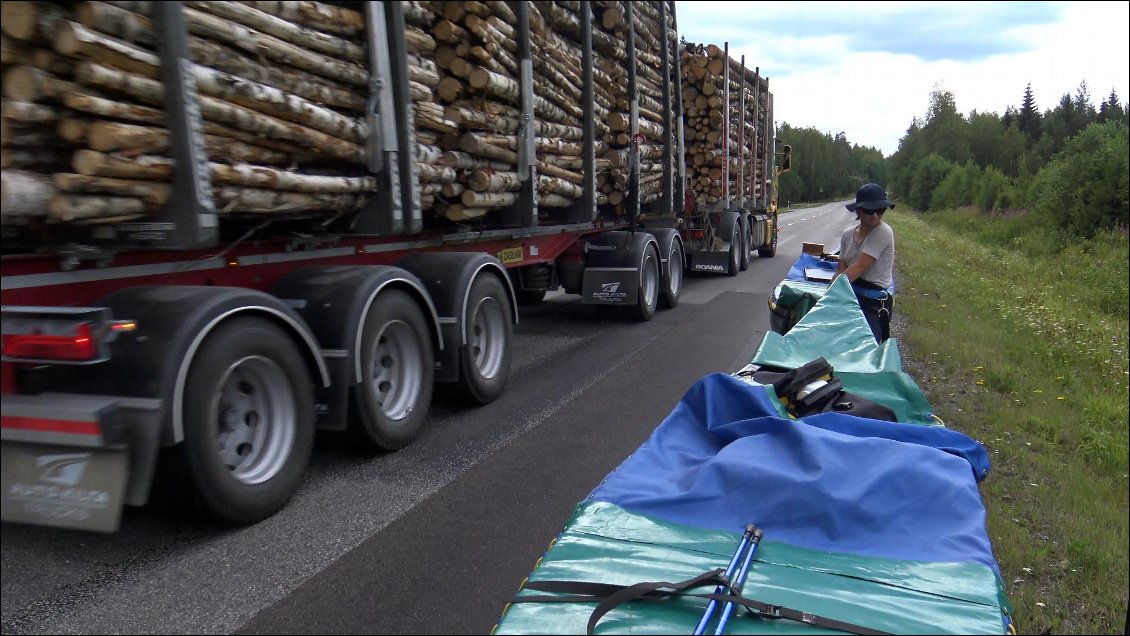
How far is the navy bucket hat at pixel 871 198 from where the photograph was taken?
18.4 feet

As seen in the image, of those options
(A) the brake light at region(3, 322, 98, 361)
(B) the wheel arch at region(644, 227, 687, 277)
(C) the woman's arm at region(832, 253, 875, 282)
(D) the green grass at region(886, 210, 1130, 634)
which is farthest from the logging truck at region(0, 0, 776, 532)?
(D) the green grass at region(886, 210, 1130, 634)

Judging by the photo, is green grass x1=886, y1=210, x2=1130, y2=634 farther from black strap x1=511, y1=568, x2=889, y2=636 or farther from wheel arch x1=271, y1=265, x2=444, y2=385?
wheel arch x1=271, y1=265, x2=444, y2=385

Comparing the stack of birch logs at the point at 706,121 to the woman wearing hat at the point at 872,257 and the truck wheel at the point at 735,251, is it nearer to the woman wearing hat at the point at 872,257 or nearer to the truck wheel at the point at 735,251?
the truck wheel at the point at 735,251

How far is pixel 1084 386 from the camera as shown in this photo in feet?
16.1

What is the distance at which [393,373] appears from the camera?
566 centimetres

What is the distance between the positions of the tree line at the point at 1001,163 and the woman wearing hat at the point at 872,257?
97cm

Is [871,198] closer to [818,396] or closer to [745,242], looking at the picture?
[818,396]

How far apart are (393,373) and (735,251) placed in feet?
40.9

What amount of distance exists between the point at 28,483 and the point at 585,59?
7354 millimetres

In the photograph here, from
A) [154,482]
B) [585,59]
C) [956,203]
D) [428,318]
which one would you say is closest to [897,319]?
[585,59]

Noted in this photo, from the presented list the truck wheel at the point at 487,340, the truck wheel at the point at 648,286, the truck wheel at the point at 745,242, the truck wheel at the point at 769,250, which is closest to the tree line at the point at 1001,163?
the truck wheel at the point at 769,250

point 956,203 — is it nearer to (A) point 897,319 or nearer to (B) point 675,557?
(A) point 897,319

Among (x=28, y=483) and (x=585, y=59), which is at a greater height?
(x=585, y=59)

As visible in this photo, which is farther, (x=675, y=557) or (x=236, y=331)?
(x=236, y=331)
